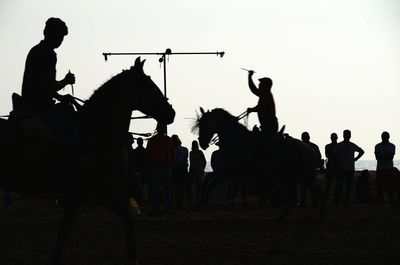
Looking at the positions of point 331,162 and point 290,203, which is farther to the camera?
point 331,162

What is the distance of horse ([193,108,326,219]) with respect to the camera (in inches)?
710

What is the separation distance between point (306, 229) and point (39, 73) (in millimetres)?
7191

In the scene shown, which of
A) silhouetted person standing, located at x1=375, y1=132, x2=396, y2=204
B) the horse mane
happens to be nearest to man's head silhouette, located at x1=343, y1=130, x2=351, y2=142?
silhouetted person standing, located at x1=375, y1=132, x2=396, y2=204

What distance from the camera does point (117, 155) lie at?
1038cm

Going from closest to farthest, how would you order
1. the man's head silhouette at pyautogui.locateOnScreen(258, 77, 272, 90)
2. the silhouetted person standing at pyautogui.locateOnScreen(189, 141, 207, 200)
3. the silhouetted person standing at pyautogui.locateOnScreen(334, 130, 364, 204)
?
the man's head silhouette at pyautogui.locateOnScreen(258, 77, 272, 90) < the silhouetted person standing at pyautogui.locateOnScreen(334, 130, 364, 204) < the silhouetted person standing at pyautogui.locateOnScreen(189, 141, 207, 200)

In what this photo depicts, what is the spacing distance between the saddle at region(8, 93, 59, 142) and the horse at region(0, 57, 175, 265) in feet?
0.17

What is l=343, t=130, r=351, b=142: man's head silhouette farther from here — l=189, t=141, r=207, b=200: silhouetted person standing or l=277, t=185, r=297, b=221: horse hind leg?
l=277, t=185, r=297, b=221: horse hind leg

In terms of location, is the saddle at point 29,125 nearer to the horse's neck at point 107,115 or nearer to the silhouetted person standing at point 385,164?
the horse's neck at point 107,115

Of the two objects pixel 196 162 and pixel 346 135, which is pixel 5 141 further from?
pixel 196 162

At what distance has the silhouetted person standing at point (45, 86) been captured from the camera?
9.95 meters

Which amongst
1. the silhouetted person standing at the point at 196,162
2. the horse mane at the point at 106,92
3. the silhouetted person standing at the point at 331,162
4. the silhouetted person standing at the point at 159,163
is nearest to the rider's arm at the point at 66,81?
the horse mane at the point at 106,92

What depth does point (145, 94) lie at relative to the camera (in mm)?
10867

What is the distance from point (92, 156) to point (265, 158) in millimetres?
8401

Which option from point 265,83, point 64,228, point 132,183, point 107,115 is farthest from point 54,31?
point 132,183
